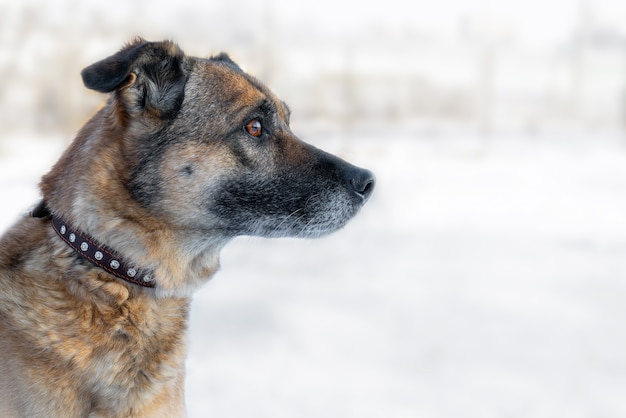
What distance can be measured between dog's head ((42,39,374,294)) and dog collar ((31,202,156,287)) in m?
0.05

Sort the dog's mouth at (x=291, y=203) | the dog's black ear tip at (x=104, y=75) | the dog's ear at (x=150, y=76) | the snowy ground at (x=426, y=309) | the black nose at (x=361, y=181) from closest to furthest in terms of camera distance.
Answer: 1. the dog's black ear tip at (x=104, y=75)
2. the dog's ear at (x=150, y=76)
3. the dog's mouth at (x=291, y=203)
4. the black nose at (x=361, y=181)
5. the snowy ground at (x=426, y=309)

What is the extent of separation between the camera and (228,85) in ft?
9.11

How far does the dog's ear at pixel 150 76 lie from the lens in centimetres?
235

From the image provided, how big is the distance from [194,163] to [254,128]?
0.99 feet

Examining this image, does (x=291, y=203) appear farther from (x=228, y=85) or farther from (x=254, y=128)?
(x=228, y=85)

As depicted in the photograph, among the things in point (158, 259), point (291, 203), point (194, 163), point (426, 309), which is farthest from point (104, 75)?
point (426, 309)

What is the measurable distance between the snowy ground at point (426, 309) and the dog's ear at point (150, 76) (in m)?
0.88

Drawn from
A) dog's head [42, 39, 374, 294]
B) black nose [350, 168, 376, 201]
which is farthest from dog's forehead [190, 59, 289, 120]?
black nose [350, 168, 376, 201]

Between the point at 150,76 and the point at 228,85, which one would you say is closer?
the point at 150,76

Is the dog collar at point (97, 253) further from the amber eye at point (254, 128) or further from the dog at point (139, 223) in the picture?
the amber eye at point (254, 128)

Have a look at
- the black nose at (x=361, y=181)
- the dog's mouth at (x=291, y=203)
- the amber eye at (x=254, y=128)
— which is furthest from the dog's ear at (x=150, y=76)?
the black nose at (x=361, y=181)

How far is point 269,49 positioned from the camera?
1119 cm

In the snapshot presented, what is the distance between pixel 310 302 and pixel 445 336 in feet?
4.43

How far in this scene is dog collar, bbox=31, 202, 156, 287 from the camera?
2445mm
